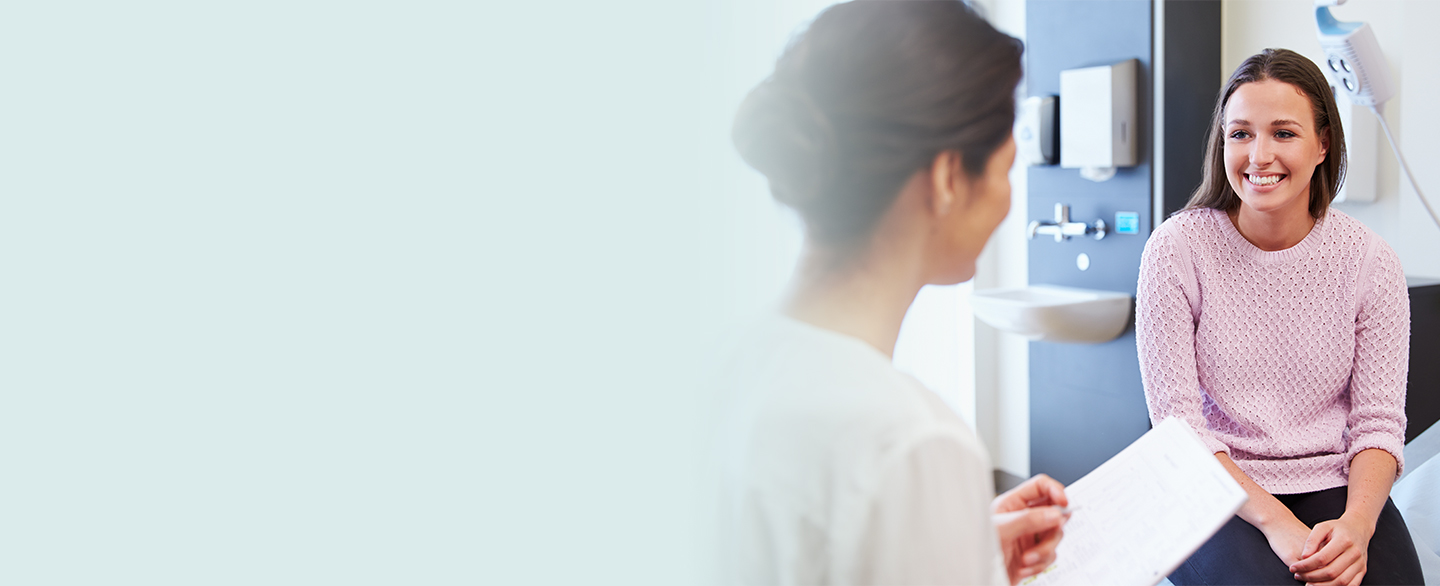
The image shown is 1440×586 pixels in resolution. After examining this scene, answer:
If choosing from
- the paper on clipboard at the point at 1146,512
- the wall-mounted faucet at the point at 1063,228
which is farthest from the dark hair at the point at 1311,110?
the wall-mounted faucet at the point at 1063,228

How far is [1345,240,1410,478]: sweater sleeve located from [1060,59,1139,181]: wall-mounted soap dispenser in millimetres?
941

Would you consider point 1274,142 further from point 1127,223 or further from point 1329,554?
point 1127,223

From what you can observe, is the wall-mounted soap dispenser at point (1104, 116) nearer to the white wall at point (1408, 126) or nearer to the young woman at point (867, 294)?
the white wall at point (1408, 126)

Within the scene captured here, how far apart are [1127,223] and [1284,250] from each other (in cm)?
97

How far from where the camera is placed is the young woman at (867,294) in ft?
1.63

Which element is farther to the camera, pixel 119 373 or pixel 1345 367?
pixel 1345 367

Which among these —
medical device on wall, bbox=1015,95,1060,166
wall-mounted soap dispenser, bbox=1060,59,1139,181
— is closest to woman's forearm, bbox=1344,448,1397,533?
wall-mounted soap dispenser, bbox=1060,59,1139,181

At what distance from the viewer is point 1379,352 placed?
50.6 inches

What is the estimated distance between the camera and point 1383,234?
1.98 metres

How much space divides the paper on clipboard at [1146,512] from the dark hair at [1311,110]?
61 centimetres

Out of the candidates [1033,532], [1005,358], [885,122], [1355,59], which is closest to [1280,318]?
[1355,59]

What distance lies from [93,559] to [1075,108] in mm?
2233

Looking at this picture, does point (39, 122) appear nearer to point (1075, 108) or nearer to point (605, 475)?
point (605, 475)

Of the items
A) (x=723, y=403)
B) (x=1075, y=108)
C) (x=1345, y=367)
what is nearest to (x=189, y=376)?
(x=723, y=403)
